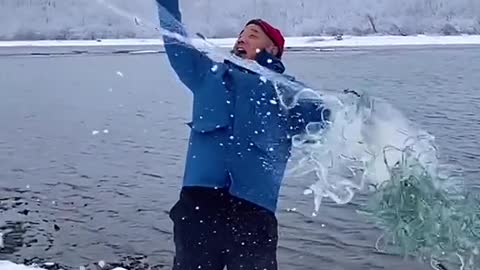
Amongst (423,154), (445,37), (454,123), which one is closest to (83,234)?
(423,154)

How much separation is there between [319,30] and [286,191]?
184ft

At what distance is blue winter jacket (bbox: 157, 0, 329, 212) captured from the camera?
3.49 meters

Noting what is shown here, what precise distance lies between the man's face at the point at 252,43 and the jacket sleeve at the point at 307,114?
10.9 inches

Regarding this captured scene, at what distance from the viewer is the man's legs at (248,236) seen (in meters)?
3.52

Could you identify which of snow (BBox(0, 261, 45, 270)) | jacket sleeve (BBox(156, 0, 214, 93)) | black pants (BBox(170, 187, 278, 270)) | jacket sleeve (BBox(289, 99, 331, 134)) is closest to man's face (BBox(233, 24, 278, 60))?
jacket sleeve (BBox(156, 0, 214, 93))

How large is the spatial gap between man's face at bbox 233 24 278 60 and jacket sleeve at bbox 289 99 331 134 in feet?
0.91

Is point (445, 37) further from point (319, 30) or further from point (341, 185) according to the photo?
point (341, 185)

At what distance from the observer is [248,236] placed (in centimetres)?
353

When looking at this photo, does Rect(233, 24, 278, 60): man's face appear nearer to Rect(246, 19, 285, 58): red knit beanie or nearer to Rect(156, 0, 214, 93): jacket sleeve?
Rect(246, 19, 285, 58): red knit beanie

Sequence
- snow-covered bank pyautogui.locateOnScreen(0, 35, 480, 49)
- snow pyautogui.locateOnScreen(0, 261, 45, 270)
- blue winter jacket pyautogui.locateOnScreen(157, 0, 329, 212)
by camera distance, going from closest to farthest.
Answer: blue winter jacket pyautogui.locateOnScreen(157, 0, 329, 212), snow pyautogui.locateOnScreen(0, 261, 45, 270), snow-covered bank pyautogui.locateOnScreen(0, 35, 480, 49)

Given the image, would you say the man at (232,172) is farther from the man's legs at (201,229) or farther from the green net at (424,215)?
the green net at (424,215)

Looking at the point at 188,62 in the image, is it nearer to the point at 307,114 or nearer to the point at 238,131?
the point at 238,131

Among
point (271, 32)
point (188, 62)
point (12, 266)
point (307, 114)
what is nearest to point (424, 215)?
point (307, 114)

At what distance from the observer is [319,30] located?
65188mm
